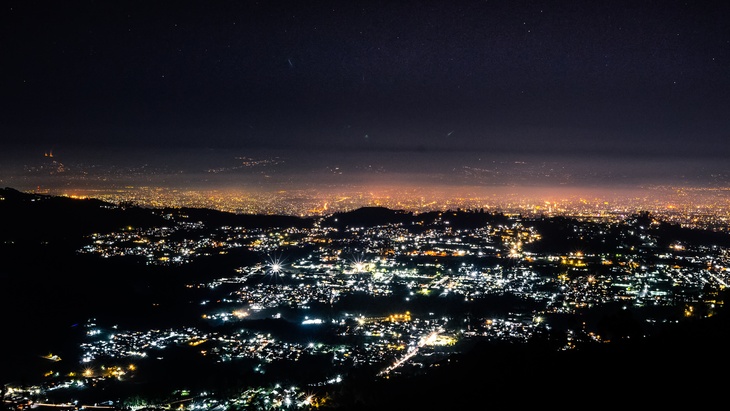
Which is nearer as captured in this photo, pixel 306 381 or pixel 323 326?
pixel 306 381

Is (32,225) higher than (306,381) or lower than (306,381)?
higher

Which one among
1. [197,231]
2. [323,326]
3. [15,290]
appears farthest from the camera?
[197,231]

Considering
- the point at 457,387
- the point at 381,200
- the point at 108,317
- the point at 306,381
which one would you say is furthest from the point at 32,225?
the point at 381,200

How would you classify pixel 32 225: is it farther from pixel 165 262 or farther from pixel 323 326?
pixel 323 326

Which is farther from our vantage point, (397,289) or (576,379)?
(397,289)

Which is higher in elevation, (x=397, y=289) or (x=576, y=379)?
(x=576, y=379)

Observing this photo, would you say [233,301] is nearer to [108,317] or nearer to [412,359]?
[108,317]

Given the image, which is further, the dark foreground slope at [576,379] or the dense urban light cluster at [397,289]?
the dense urban light cluster at [397,289]

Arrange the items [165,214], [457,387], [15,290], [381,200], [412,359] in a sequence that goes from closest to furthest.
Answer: [457,387], [412,359], [15,290], [165,214], [381,200]

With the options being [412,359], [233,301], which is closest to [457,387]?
[412,359]

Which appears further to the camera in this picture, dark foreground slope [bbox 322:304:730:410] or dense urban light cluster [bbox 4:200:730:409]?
dense urban light cluster [bbox 4:200:730:409]
